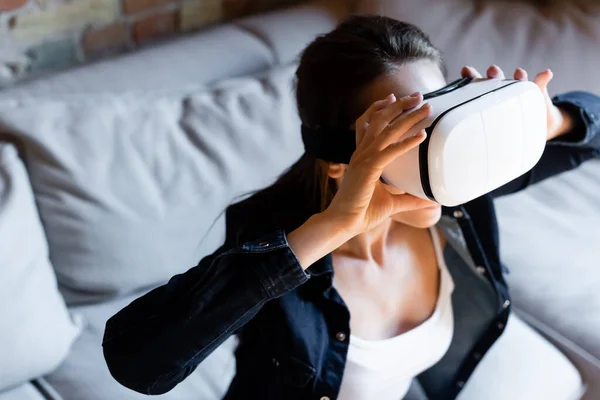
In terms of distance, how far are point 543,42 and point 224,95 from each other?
74 cm

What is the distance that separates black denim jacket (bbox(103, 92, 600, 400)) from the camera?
2.31 feet

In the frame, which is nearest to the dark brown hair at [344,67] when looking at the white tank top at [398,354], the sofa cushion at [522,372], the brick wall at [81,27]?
the white tank top at [398,354]

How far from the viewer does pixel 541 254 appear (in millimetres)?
1303

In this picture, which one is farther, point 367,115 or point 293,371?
point 293,371

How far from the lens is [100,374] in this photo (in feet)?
3.43

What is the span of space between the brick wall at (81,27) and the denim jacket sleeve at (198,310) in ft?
2.61

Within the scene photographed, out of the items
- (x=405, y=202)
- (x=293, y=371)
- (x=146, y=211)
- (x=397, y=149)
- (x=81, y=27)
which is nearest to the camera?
(x=397, y=149)

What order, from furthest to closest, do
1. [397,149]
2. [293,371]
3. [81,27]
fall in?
[81,27]
[293,371]
[397,149]

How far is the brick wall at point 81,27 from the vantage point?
130cm

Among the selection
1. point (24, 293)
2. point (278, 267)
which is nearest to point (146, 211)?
point (24, 293)

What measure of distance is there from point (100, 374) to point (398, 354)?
0.46 metres

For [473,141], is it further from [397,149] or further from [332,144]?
[332,144]

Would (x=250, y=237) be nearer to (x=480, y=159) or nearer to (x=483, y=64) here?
(x=480, y=159)

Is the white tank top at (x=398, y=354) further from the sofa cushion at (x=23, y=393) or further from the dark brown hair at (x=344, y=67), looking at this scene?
the sofa cushion at (x=23, y=393)
